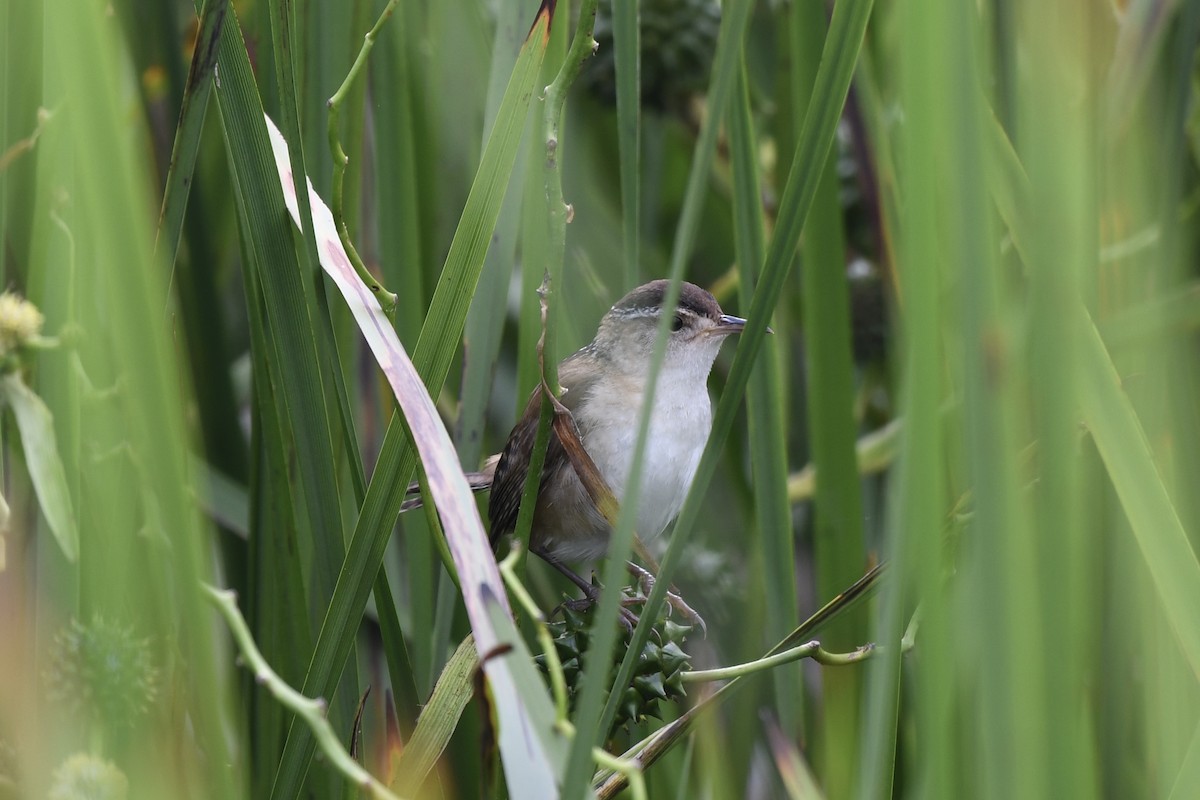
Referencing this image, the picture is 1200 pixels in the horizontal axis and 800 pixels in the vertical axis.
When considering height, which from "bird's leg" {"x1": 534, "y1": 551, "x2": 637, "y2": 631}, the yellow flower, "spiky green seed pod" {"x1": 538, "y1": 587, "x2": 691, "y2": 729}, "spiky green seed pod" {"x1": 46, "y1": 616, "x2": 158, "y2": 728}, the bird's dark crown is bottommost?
"bird's leg" {"x1": 534, "y1": 551, "x2": 637, "y2": 631}

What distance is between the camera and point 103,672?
36.7 inches

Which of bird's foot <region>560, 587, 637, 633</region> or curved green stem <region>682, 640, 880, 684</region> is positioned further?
bird's foot <region>560, 587, 637, 633</region>

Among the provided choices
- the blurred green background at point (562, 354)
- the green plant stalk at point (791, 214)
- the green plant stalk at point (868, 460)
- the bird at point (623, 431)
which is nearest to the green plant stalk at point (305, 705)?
the blurred green background at point (562, 354)

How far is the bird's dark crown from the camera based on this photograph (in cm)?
241

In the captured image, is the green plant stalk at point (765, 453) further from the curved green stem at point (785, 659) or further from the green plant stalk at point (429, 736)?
the green plant stalk at point (429, 736)

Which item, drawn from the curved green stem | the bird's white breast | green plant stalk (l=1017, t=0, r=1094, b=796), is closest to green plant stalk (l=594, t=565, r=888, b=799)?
the curved green stem

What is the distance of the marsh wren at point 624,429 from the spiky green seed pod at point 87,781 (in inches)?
43.9

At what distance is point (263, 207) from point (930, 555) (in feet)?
2.69

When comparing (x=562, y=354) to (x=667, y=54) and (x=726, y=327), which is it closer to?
(x=726, y=327)

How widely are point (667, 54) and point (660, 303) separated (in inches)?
30.4

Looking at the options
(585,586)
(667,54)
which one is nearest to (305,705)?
(585,586)

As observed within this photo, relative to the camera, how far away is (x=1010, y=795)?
2.58ft

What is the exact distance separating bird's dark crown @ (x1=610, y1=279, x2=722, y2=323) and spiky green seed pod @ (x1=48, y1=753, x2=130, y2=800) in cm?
155

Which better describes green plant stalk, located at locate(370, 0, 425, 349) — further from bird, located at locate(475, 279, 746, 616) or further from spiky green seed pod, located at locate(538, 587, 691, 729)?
spiky green seed pod, located at locate(538, 587, 691, 729)
